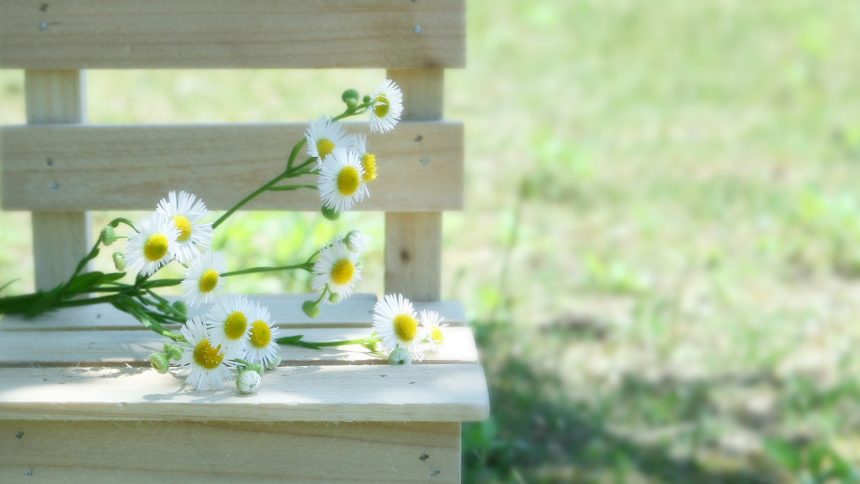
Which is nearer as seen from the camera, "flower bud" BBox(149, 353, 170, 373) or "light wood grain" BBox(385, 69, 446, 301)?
"flower bud" BBox(149, 353, 170, 373)

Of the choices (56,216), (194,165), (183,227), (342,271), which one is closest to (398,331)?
(342,271)

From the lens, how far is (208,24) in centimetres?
184

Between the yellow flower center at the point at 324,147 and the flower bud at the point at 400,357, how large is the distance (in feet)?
0.94

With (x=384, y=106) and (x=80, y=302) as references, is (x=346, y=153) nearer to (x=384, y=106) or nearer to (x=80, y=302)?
(x=384, y=106)

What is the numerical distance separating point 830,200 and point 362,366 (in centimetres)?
255

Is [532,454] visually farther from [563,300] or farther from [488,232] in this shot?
[488,232]

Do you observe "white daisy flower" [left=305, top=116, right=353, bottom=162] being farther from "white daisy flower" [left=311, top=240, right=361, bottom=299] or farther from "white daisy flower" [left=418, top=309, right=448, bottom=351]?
"white daisy flower" [left=418, top=309, right=448, bottom=351]

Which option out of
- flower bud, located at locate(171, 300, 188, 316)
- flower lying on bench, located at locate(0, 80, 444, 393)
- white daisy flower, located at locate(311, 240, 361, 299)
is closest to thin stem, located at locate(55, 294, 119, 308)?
flower lying on bench, located at locate(0, 80, 444, 393)

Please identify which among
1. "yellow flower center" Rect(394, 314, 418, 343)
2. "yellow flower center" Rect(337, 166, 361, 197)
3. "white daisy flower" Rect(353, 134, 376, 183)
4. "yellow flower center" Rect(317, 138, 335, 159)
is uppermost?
"yellow flower center" Rect(317, 138, 335, 159)

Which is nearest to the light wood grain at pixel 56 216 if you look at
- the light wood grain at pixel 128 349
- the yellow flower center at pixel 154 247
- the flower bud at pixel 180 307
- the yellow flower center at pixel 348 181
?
the light wood grain at pixel 128 349

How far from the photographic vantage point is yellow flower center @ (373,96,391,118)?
62.5 inches

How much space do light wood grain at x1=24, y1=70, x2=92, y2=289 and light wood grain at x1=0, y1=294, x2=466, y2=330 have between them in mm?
104

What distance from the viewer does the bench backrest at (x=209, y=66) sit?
6.03 ft

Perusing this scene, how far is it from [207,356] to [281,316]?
0.37 m
